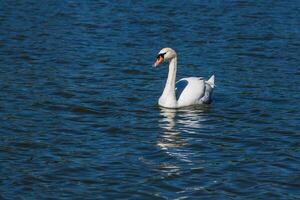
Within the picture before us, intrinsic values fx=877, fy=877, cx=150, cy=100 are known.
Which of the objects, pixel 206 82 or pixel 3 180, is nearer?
pixel 3 180

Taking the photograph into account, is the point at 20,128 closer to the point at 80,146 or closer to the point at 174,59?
the point at 80,146

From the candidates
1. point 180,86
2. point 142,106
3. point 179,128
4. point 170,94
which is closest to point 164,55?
point 180,86

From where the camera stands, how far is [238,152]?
47.3 feet

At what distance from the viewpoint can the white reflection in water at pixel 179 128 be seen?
1438 cm

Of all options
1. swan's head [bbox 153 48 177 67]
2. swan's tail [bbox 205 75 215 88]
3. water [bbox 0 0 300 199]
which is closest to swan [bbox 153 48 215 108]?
swan's head [bbox 153 48 177 67]

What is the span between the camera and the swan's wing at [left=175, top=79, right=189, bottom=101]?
1816 cm

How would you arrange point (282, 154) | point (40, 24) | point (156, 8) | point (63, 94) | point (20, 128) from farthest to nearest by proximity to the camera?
point (156, 8)
point (40, 24)
point (63, 94)
point (20, 128)
point (282, 154)

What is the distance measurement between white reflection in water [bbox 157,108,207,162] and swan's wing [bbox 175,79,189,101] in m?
0.53

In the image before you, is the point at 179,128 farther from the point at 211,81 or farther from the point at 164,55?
the point at 211,81

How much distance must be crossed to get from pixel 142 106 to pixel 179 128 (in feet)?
5.97

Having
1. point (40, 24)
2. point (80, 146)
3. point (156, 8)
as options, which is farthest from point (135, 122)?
point (156, 8)

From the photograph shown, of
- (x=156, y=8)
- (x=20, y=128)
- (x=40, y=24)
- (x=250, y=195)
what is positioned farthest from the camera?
(x=156, y=8)

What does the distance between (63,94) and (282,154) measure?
5569 mm

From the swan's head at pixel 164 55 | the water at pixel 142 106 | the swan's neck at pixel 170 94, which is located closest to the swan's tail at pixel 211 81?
the water at pixel 142 106
